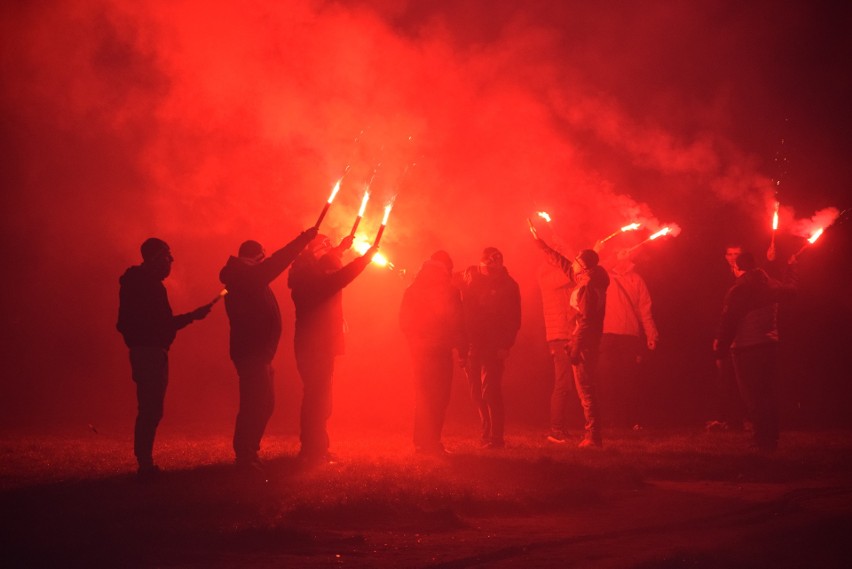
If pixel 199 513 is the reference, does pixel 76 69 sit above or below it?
above

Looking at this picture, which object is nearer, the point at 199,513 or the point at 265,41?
the point at 199,513

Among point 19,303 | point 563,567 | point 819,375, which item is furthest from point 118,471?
point 819,375

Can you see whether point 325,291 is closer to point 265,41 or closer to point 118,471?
point 118,471

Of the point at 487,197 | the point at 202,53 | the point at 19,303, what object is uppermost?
the point at 202,53

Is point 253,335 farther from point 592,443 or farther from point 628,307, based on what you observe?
point 628,307

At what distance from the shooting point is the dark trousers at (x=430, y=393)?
860 centimetres

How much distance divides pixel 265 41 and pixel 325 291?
6928 mm

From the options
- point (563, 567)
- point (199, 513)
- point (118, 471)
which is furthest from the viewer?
point (118, 471)

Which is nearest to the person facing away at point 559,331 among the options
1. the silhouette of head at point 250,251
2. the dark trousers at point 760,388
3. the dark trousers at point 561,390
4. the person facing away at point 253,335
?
the dark trousers at point 561,390

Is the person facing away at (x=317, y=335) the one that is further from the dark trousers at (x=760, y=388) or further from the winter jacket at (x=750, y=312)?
the dark trousers at (x=760, y=388)

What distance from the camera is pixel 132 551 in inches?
190

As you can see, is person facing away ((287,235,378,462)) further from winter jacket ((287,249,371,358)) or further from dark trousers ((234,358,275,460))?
dark trousers ((234,358,275,460))

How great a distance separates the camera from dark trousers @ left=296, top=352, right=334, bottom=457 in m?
7.69

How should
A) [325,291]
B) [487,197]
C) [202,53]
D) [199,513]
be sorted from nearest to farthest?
[199,513] < [325,291] < [202,53] < [487,197]
